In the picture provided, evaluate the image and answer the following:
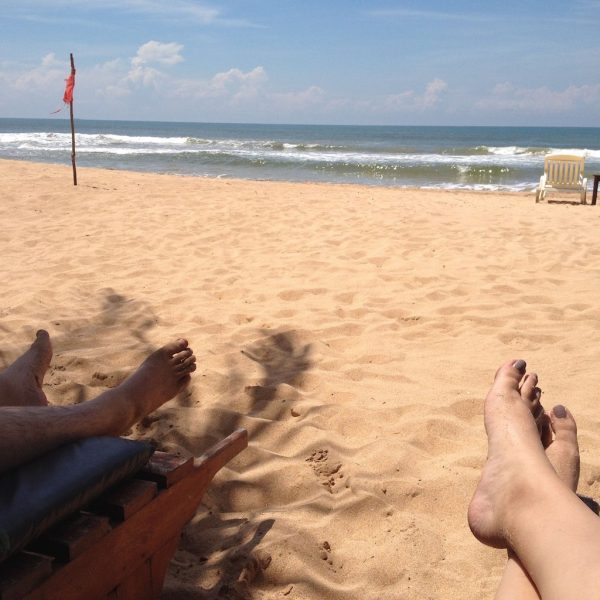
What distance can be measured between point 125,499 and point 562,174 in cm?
1097

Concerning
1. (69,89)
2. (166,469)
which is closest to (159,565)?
(166,469)

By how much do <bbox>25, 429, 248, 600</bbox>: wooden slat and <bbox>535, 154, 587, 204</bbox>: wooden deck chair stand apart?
990cm

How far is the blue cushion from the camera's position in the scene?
1023 millimetres

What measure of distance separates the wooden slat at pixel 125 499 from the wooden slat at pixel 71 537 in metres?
0.05

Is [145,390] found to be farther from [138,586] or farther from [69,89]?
[69,89]

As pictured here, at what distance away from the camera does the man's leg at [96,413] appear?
47.1 inches

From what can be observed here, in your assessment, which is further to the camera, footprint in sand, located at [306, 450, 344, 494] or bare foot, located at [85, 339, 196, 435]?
footprint in sand, located at [306, 450, 344, 494]

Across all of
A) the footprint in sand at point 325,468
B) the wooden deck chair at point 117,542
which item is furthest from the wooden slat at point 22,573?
the footprint in sand at point 325,468

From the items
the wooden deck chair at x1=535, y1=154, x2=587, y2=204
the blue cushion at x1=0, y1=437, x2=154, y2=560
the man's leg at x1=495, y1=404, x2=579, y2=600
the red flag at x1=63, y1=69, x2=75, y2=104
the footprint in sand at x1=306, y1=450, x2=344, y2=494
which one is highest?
the red flag at x1=63, y1=69, x2=75, y2=104

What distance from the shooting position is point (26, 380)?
189cm

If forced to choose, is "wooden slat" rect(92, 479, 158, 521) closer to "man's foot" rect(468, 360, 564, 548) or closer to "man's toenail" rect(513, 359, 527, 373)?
"man's foot" rect(468, 360, 564, 548)

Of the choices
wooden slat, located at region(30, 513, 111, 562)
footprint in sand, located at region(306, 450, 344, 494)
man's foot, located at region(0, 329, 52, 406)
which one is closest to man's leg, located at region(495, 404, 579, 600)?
footprint in sand, located at region(306, 450, 344, 494)

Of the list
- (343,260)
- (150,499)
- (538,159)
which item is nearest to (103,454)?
(150,499)

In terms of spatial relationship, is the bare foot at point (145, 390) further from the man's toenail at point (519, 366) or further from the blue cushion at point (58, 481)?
the man's toenail at point (519, 366)
